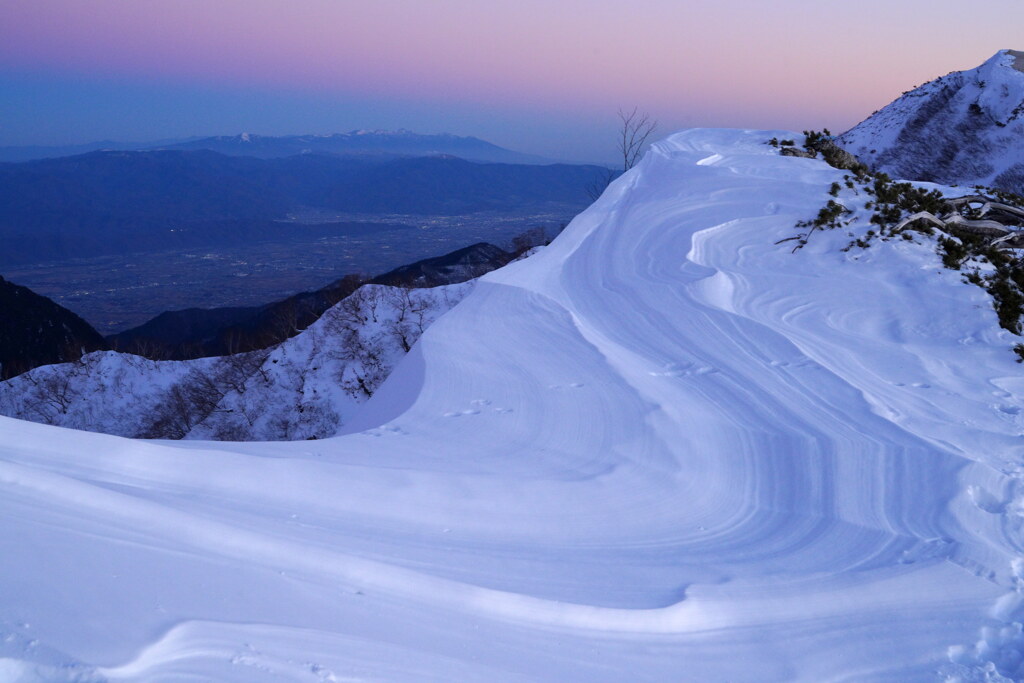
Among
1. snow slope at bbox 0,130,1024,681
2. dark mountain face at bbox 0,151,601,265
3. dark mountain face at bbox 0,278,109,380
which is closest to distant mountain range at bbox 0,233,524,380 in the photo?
dark mountain face at bbox 0,278,109,380

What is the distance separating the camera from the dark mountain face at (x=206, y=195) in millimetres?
108294

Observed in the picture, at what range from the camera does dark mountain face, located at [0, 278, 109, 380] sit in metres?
26.9

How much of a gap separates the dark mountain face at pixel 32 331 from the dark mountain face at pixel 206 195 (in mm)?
76904

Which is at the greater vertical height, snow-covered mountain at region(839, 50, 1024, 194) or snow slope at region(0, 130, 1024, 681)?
snow-covered mountain at region(839, 50, 1024, 194)

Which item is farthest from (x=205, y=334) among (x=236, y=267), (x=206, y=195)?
(x=206, y=195)

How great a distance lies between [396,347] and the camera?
1709 centimetres

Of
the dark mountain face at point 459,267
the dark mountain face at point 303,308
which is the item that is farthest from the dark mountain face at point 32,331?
the dark mountain face at point 459,267

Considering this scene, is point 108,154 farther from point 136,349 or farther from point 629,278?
point 629,278

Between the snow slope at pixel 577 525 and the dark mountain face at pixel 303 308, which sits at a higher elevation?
the snow slope at pixel 577 525

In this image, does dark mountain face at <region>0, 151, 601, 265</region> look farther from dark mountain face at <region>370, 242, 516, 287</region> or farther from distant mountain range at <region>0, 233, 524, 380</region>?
distant mountain range at <region>0, 233, 524, 380</region>

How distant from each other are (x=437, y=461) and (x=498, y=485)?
0.40 m

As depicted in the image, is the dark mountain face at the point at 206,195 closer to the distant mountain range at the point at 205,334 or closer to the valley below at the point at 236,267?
the valley below at the point at 236,267

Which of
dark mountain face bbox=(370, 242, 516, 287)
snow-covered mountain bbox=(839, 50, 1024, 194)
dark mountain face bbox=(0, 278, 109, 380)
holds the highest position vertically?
snow-covered mountain bbox=(839, 50, 1024, 194)

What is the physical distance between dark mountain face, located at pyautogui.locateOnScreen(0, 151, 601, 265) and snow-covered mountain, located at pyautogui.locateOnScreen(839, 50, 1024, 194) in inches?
3145
